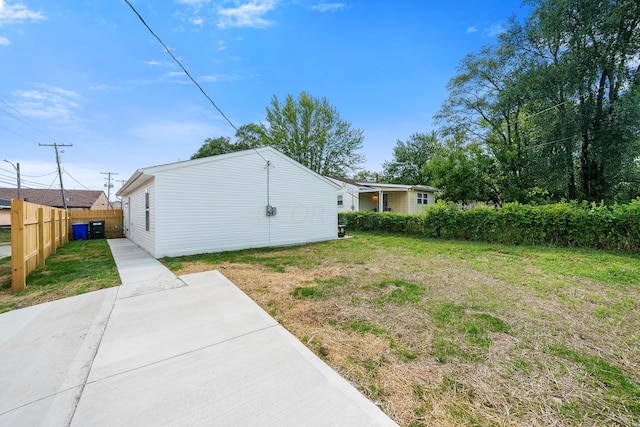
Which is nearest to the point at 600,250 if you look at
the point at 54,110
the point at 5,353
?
the point at 5,353

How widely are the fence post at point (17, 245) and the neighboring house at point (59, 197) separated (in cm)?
3188

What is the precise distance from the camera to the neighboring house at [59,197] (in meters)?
28.4

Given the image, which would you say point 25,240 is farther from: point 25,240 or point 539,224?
point 539,224

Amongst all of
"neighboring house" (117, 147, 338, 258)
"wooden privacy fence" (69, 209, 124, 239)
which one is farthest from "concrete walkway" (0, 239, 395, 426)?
"wooden privacy fence" (69, 209, 124, 239)

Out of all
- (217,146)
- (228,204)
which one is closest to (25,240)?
(228,204)

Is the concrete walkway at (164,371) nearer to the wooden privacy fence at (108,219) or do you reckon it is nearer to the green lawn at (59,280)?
the green lawn at (59,280)

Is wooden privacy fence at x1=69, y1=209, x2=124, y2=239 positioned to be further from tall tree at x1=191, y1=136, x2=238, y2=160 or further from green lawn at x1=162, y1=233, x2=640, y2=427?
tall tree at x1=191, y1=136, x2=238, y2=160

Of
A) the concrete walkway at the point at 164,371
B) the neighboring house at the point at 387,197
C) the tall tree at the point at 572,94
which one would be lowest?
the concrete walkway at the point at 164,371

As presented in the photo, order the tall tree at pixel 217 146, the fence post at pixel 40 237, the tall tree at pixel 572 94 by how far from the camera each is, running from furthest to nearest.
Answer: the tall tree at pixel 217 146 → the tall tree at pixel 572 94 → the fence post at pixel 40 237

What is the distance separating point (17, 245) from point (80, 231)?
33.7 ft

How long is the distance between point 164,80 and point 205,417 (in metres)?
8.35

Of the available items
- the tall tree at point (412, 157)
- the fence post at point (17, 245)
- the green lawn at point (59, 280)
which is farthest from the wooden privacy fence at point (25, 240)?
the tall tree at point (412, 157)

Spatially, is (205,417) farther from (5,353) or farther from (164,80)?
(164,80)

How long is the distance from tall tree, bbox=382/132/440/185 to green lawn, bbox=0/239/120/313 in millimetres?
29992
